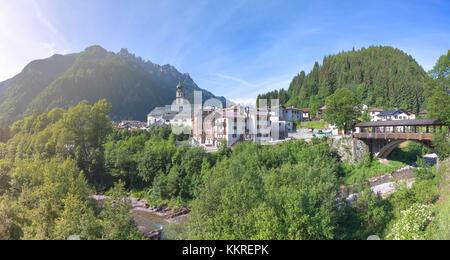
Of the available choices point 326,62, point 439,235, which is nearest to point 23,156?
point 439,235

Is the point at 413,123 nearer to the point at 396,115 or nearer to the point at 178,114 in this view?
the point at 396,115

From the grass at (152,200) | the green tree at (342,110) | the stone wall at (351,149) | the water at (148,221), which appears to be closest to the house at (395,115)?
the green tree at (342,110)

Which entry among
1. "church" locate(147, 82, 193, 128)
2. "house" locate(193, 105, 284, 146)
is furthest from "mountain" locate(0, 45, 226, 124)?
"house" locate(193, 105, 284, 146)

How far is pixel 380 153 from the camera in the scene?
24.3 m

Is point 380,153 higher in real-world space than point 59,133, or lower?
lower

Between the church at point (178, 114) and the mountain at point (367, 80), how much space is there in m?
28.2

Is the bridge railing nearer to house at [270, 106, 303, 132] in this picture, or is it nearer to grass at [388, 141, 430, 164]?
grass at [388, 141, 430, 164]

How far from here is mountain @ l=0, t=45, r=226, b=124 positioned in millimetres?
80062

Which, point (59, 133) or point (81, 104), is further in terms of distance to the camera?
point (81, 104)

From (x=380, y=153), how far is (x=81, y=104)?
44162 mm

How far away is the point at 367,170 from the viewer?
24.0m

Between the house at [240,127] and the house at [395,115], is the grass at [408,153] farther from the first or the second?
the house at [395,115]

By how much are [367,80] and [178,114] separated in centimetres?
6366
